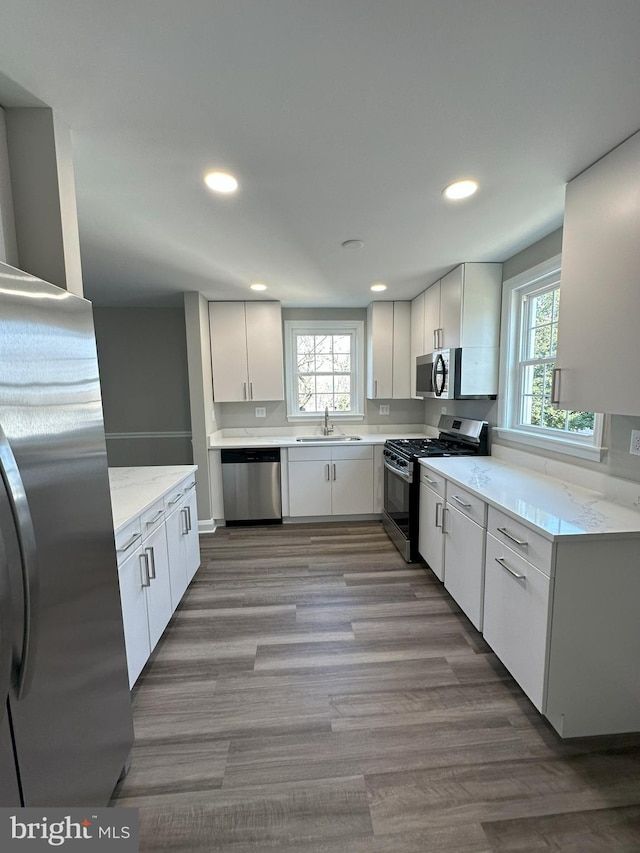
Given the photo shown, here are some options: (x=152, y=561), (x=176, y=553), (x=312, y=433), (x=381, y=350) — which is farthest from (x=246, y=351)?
(x=152, y=561)

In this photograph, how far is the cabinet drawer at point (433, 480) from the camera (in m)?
2.40

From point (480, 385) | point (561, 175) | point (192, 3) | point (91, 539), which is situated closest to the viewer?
point (192, 3)

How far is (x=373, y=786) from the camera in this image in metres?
1.28

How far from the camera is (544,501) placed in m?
1.75

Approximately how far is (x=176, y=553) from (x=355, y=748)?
145cm

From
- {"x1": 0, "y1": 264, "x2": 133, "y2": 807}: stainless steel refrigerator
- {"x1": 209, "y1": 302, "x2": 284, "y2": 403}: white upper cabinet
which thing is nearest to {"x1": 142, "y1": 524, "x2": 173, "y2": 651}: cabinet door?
{"x1": 0, "y1": 264, "x2": 133, "y2": 807}: stainless steel refrigerator

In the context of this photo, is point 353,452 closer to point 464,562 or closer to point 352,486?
point 352,486

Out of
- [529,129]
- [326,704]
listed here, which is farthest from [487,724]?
[529,129]

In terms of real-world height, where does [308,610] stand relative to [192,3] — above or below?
below

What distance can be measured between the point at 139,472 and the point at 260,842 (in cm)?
206

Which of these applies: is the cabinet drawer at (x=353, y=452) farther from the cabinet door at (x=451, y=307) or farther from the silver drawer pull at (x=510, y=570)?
the silver drawer pull at (x=510, y=570)

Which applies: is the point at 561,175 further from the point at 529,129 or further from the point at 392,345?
the point at 392,345

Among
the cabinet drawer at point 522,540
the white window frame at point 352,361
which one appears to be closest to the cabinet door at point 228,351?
the white window frame at point 352,361

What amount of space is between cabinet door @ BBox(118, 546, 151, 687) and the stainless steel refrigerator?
0.27 meters
